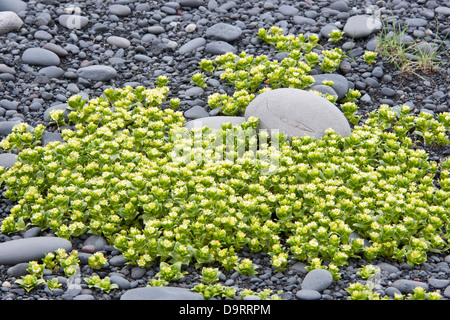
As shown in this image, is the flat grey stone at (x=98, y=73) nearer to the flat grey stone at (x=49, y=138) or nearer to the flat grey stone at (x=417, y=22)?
the flat grey stone at (x=49, y=138)

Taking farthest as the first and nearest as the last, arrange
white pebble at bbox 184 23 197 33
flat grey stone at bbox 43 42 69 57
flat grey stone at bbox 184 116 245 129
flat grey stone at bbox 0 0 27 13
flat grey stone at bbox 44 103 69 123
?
1. flat grey stone at bbox 0 0 27 13
2. white pebble at bbox 184 23 197 33
3. flat grey stone at bbox 43 42 69 57
4. flat grey stone at bbox 44 103 69 123
5. flat grey stone at bbox 184 116 245 129

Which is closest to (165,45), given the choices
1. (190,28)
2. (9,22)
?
(190,28)

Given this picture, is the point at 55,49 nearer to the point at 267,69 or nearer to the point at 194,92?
the point at 194,92

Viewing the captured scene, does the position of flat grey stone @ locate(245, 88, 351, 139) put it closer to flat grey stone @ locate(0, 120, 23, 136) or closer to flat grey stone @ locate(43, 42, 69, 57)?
flat grey stone @ locate(0, 120, 23, 136)

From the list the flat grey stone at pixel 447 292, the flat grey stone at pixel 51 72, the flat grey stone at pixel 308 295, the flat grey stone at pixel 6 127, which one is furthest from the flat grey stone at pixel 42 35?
the flat grey stone at pixel 447 292

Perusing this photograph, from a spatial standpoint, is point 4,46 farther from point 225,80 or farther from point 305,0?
point 305,0

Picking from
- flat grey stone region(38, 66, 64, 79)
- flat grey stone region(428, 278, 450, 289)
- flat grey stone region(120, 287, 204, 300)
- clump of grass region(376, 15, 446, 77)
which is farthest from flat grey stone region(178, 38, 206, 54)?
flat grey stone region(428, 278, 450, 289)
